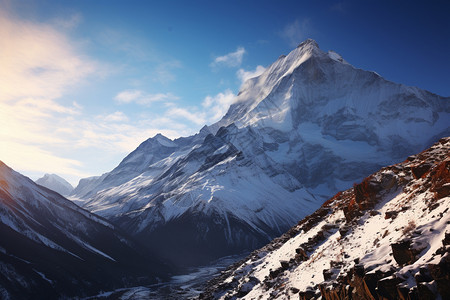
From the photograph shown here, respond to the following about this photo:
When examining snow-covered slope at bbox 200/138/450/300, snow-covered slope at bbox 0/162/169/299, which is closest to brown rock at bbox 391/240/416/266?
snow-covered slope at bbox 200/138/450/300

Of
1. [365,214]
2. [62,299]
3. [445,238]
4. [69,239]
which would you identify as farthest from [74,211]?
[445,238]

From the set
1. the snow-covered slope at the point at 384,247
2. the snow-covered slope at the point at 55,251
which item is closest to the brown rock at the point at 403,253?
the snow-covered slope at the point at 384,247

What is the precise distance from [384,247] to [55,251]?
130m

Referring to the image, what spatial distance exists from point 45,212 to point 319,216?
5803 inches

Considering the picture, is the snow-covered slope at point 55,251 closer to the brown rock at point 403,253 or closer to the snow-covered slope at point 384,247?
the snow-covered slope at point 384,247

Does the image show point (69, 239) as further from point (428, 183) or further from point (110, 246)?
point (428, 183)

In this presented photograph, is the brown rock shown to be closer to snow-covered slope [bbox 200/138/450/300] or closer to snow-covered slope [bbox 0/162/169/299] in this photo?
snow-covered slope [bbox 200/138/450/300]

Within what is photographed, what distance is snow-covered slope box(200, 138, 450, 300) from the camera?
22.3 metres

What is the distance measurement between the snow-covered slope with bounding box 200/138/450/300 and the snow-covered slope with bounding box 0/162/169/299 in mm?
79028

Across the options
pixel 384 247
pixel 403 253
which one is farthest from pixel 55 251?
pixel 403 253

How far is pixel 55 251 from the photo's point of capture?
417 feet

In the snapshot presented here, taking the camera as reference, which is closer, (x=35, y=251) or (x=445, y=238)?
(x=445, y=238)

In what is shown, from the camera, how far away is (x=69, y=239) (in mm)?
149875

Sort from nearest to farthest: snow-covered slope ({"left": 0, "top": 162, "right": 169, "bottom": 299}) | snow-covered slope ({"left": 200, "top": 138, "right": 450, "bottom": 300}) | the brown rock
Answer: snow-covered slope ({"left": 200, "top": 138, "right": 450, "bottom": 300})
the brown rock
snow-covered slope ({"left": 0, "top": 162, "right": 169, "bottom": 299})
